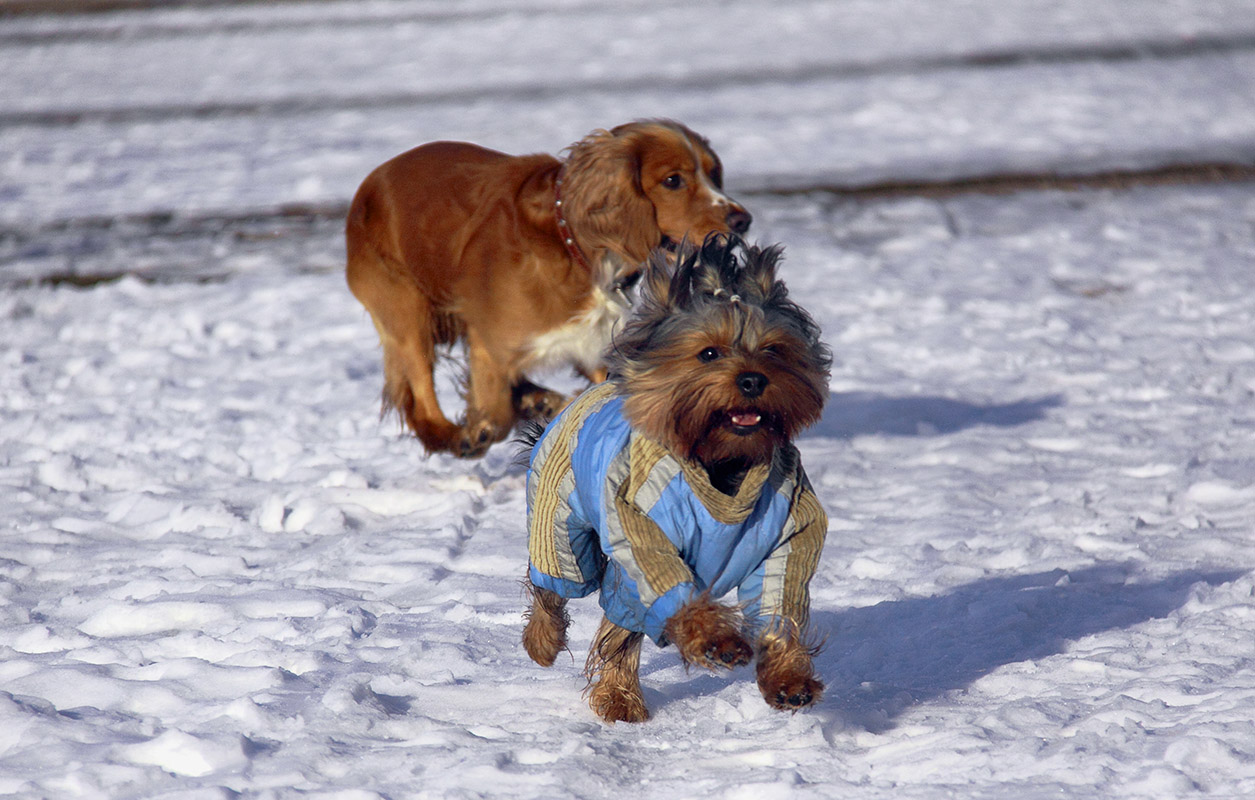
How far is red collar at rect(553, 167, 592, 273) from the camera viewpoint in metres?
4.99

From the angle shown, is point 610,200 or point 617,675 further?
point 610,200

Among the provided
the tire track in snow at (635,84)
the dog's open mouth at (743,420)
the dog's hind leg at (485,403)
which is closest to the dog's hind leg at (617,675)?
the dog's open mouth at (743,420)

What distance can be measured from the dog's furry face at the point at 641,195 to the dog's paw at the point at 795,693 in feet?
7.58

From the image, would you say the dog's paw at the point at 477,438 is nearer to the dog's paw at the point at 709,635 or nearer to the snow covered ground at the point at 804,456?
Result: the snow covered ground at the point at 804,456

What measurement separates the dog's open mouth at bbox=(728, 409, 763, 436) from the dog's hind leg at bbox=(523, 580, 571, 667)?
2.75 ft

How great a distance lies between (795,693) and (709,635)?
23 cm

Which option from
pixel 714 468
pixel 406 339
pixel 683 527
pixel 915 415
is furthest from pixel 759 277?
pixel 915 415

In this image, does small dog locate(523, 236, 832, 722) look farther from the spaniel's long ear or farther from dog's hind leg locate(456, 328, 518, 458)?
dog's hind leg locate(456, 328, 518, 458)

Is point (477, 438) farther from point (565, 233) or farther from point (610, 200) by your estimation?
point (610, 200)

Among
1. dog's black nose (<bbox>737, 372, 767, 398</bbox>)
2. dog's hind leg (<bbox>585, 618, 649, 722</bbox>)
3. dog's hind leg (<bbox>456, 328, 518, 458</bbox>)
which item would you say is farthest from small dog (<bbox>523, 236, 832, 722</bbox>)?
dog's hind leg (<bbox>456, 328, 518, 458</bbox>)

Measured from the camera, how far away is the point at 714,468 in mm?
3049

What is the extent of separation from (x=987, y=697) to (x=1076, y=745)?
0.41 meters

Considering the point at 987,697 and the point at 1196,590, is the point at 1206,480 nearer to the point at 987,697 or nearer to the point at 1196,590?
the point at 1196,590

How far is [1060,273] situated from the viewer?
815 cm
